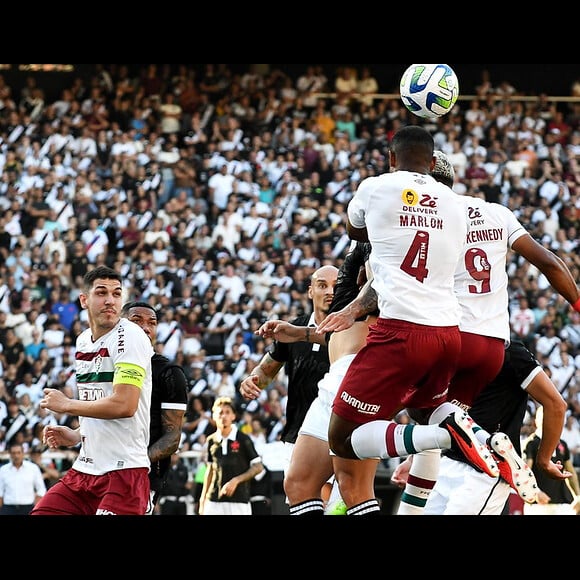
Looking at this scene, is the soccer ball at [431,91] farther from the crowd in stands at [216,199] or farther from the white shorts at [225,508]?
the crowd in stands at [216,199]

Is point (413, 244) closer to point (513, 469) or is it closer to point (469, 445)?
point (469, 445)

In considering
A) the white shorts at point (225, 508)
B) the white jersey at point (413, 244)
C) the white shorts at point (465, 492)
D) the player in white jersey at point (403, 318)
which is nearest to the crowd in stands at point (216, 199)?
the white shorts at point (225, 508)

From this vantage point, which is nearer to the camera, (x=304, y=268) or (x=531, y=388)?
(x=531, y=388)

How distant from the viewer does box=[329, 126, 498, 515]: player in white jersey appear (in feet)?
19.0

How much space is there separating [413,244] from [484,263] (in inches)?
31.7

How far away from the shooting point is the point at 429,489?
6688 millimetres

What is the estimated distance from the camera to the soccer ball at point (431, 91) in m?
6.98

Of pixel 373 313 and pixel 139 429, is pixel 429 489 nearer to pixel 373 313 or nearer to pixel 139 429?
pixel 373 313

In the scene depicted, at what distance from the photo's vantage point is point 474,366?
20.7 feet

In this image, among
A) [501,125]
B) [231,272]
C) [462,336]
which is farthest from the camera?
[501,125]

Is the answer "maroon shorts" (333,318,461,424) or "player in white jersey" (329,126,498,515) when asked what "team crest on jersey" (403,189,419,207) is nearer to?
"player in white jersey" (329,126,498,515)

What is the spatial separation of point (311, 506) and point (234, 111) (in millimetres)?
15783
